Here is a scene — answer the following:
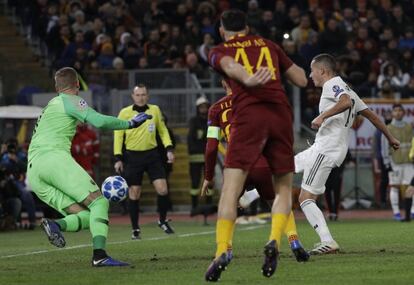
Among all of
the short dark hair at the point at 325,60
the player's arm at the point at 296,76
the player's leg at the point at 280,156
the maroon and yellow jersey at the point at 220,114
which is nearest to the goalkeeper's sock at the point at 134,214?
the maroon and yellow jersey at the point at 220,114

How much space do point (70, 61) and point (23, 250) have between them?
15.3 m

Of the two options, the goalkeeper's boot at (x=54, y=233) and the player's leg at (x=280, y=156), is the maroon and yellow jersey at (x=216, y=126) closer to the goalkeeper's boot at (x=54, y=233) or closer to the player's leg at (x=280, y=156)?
the goalkeeper's boot at (x=54, y=233)

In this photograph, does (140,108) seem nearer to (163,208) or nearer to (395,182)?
(163,208)

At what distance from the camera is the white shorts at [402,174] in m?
26.3

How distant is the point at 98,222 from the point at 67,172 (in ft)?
2.16

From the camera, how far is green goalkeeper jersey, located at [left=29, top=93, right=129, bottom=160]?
46.1 ft

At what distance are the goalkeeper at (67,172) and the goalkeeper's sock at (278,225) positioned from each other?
7.14 feet

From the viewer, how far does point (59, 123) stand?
14.2m

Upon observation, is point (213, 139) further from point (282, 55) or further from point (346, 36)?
point (346, 36)

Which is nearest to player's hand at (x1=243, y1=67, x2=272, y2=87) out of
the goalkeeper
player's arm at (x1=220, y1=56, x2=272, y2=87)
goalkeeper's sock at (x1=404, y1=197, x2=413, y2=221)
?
player's arm at (x1=220, y1=56, x2=272, y2=87)

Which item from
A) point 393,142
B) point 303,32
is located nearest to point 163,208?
point 393,142

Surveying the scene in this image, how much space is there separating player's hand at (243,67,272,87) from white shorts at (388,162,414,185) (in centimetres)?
1495

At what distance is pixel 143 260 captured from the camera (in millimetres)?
14719

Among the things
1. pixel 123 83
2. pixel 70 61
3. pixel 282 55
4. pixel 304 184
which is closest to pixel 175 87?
pixel 123 83
